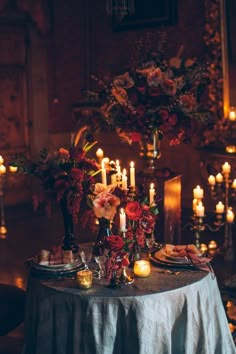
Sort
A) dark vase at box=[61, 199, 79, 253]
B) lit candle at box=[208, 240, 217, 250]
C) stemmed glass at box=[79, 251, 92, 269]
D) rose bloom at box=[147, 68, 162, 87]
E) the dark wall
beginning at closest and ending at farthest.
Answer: stemmed glass at box=[79, 251, 92, 269] < dark vase at box=[61, 199, 79, 253] < rose bloom at box=[147, 68, 162, 87] < lit candle at box=[208, 240, 217, 250] < the dark wall

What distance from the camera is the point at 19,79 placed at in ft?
29.0

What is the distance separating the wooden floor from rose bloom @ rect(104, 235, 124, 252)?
130 cm

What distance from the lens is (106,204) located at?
3.41m

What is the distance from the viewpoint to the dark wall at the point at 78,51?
28.8ft

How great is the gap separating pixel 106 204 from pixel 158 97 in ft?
5.94

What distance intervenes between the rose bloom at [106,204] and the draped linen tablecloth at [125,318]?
1.25ft

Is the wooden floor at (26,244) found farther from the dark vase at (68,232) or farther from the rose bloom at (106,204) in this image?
the rose bloom at (106,204)

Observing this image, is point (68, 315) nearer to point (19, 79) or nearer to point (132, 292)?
point (132, 292)

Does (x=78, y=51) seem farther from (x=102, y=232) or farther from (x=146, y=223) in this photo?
(x=146, y=223)

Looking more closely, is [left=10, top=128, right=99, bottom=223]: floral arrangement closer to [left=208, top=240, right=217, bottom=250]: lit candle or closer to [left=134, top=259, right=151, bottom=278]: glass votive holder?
[left=134, top=259, right=151, bottom=278]: glass votive holder

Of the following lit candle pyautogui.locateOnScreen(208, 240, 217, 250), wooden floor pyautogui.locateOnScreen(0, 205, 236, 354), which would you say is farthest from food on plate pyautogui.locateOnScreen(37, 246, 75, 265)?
lit candle pyautogui.locateOnScreen(208, 240, 217, 250)

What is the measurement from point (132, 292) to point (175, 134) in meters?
1.93

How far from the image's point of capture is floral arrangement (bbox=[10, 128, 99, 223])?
3.58 metres

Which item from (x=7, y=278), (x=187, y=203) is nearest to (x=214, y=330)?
(x=7, y=278)
